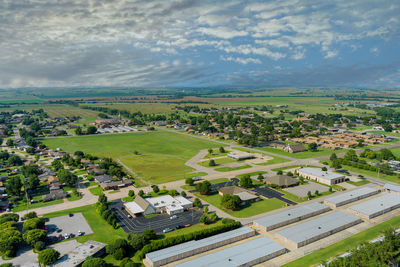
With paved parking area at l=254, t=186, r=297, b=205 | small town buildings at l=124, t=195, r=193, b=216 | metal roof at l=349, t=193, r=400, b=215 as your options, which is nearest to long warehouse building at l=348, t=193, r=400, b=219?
metal roof at l=349, t=193, r=400, b=215

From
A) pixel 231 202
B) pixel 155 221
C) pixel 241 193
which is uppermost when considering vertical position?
pixel 231 202

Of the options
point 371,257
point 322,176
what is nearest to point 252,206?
point 371,257

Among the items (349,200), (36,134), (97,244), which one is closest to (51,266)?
(97,244)

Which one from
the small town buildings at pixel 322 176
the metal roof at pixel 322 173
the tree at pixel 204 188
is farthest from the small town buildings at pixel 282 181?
the tree at pixel 204 188

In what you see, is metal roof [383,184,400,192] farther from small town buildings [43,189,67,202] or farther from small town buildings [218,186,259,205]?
small town buildings [43,189,67,202]

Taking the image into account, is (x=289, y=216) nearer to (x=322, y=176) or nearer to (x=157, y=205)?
(x=157, y=205)
